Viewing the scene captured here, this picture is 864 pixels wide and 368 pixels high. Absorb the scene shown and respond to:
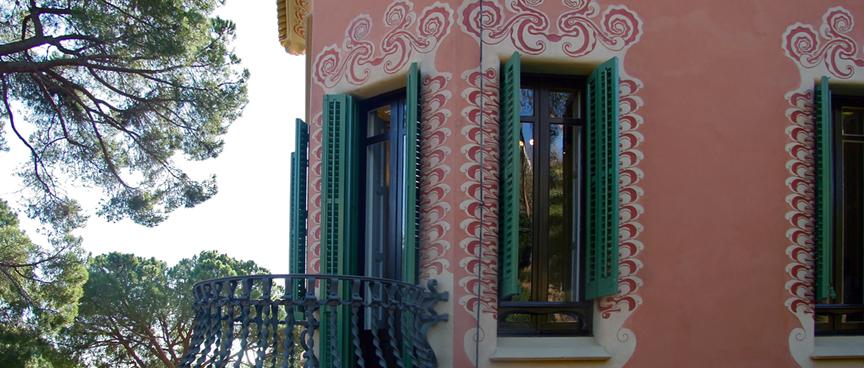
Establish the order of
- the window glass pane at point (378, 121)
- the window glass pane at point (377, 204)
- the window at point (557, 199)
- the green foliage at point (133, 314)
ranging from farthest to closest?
the green foliage at point (133, 314) → the window glass pane at point (378, 121) → the window glass pane at point (377, 204) → the window at point (557, 199)

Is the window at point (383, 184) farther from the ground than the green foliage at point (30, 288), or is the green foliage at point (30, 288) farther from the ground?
the window at point (383, 184)

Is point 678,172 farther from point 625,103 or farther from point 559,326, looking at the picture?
point 559,326

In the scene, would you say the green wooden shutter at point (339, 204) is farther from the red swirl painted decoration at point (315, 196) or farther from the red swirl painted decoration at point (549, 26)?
the red swirl painted decoration at point (549, 26)

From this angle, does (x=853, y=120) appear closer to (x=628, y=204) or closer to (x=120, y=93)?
(x=628, y=204)

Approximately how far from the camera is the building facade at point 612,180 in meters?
5.68

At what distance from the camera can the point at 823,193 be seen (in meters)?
5.91

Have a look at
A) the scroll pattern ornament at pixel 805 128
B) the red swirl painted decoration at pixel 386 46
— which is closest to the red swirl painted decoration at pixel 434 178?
the red swirl painted decoration at pixel 386 46

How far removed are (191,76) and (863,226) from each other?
835cm

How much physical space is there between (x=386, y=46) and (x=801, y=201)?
10.2ft

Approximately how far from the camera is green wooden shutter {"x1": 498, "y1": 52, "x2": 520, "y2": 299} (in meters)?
5.51

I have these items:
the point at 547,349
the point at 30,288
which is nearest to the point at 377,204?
the point at 547,349

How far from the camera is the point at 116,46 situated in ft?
35.1

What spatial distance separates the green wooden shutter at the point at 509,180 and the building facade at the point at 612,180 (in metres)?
0.02

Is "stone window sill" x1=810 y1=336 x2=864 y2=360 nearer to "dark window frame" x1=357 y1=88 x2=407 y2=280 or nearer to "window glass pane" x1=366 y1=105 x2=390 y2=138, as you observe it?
"dark window frame" x1=357 y1=88 x2=407 y2=280
